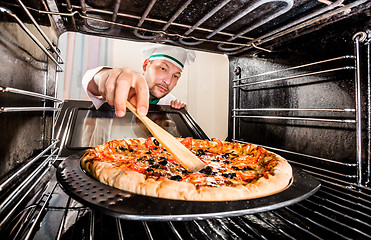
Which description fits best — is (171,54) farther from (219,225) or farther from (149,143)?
(219,225)

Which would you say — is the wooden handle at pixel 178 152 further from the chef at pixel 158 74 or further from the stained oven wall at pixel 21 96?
the stained oven wall at pixel 21 96

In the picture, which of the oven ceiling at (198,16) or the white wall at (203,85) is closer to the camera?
the oven ceiling at (198,16)

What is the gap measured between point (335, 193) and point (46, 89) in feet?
4.52

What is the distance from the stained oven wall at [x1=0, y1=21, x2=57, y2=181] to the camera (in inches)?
25.3

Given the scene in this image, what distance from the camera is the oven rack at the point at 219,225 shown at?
0.55 metres

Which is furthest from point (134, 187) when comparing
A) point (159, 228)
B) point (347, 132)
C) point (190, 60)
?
point (190, 60)

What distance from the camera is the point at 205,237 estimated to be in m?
0.56

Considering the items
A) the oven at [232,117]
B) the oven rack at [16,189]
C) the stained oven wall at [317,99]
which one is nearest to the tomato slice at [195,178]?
the oven at [232,117]

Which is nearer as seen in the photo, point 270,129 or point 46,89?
point 46,89

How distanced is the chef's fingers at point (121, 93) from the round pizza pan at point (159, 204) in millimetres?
280

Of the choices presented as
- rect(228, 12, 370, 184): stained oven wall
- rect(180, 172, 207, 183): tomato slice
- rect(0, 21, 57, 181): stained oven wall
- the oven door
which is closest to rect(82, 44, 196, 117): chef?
the oven door

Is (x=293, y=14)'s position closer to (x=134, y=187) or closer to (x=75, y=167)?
→ (x=134, y=187)

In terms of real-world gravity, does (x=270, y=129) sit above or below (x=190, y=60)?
below

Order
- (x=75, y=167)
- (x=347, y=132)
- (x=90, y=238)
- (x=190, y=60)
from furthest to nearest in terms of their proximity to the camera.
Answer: (x=190, y=60) < (x=347, y=132) < (x=75, y=167) < (x=90, y=238)
